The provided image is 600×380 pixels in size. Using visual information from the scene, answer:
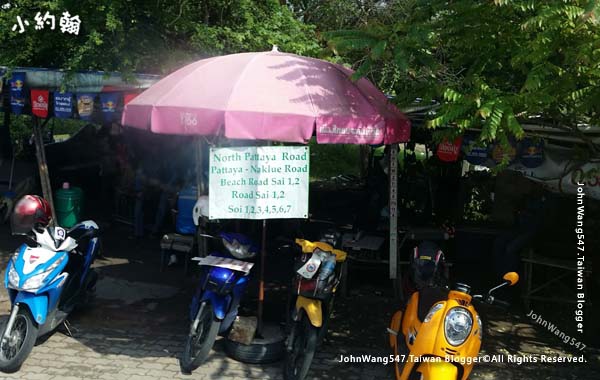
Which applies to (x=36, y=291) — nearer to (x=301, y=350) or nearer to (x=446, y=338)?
(x=301, y=350)

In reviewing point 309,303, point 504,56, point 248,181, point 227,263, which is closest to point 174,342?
point 227,263

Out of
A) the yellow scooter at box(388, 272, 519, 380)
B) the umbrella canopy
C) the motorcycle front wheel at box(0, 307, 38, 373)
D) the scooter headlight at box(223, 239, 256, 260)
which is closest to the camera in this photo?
the yellow scooter at box(388, 272, 519, 380)

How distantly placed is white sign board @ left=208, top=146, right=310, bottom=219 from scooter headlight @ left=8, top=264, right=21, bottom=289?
5.88ft

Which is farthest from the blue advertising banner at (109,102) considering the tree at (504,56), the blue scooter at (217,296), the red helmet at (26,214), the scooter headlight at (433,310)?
the scooter headlight at (433,310)

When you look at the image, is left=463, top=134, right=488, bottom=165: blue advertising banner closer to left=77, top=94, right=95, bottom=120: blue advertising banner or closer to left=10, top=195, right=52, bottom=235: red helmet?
left=10, top=195, right=52, bottom=235: red helmet

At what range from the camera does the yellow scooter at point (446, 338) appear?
408 centimetres

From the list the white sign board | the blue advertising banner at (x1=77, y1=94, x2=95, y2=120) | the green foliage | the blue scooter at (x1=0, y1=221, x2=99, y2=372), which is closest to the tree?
the white sign board

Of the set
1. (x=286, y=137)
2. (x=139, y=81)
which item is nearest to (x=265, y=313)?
(x=286, y=137)

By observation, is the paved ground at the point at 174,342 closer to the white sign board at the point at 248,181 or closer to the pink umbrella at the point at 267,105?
the pink umbrella at the point at 267,105

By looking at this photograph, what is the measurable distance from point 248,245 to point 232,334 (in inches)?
33.1

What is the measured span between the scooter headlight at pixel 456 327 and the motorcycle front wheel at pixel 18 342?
11.5 feet

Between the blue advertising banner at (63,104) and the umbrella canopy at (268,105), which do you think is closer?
the umbrella canopy at (268,105)

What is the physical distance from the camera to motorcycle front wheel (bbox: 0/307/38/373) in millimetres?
4824

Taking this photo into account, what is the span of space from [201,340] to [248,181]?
4.93 ft
